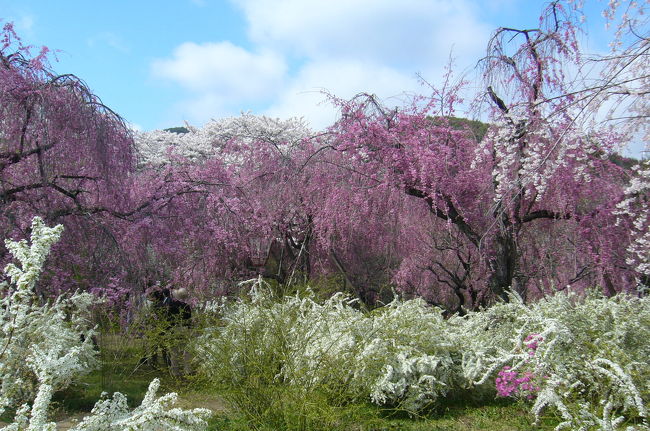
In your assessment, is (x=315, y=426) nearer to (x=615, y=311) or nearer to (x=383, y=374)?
(x=383, y=374)

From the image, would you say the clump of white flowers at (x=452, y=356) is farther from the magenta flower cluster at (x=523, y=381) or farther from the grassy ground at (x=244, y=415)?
the grassy ground at (x=244, y=415)

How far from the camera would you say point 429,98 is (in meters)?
8.73

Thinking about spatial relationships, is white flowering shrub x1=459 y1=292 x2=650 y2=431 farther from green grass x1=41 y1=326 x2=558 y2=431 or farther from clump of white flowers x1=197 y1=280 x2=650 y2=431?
green grass x1=41 y1=326 x2=558 y2=431

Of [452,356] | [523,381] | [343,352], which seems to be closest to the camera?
[523,381]

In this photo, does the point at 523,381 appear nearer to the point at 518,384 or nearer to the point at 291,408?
the point at 518,384

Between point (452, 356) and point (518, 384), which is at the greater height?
point (452, 356)

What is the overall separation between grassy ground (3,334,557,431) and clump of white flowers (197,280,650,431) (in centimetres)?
17

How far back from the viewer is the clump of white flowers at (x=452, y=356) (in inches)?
179

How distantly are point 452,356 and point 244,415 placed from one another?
8.72 feet

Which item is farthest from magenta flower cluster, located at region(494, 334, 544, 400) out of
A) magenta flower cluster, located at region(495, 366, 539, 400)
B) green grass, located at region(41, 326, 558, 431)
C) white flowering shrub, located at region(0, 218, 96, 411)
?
white flowering shrub, located at region(0, 218, 96, 411)

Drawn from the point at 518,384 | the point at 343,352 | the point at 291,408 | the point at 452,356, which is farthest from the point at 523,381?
the point at 291,408

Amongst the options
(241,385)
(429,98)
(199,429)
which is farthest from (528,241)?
(199,429)

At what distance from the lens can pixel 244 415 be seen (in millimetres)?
4512

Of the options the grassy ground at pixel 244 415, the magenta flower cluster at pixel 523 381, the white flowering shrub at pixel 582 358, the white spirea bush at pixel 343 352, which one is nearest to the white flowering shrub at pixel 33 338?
the grassy ground at pixel 244 415
